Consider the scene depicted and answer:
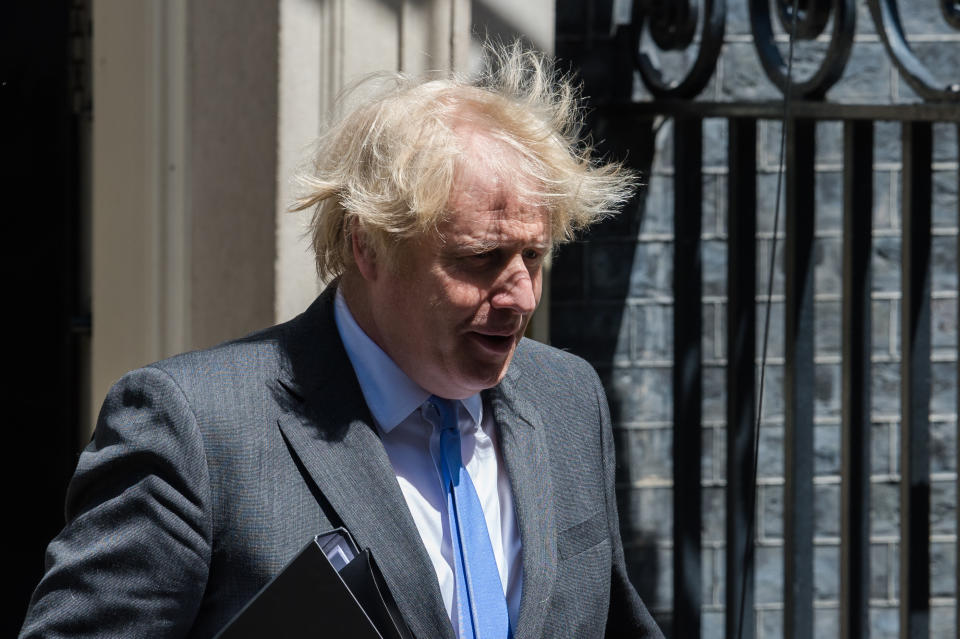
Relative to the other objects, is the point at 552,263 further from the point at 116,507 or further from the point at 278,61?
the point at 116,507

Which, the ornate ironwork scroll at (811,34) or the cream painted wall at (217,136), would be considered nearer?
the ornate ironwork scroll at (811,34)

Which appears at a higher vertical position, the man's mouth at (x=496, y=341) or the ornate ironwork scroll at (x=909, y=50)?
the ornate ironwork scroll at (x=909, y=50)

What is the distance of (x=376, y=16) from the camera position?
10.5ft

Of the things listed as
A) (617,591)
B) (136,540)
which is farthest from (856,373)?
(136,540)

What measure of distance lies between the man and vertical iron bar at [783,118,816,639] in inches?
46.7

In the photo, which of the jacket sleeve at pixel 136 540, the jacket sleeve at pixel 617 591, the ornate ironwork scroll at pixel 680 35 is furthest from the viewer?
the ornate ironwork scroll at pixel 680 35

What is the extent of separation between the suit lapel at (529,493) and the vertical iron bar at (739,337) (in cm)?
139

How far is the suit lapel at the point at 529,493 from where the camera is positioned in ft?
6.07

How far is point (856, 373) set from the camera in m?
3.04

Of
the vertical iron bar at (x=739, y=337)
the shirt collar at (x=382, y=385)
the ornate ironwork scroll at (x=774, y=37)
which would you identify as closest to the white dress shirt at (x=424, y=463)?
the shirt collar at (x=382, y=385)

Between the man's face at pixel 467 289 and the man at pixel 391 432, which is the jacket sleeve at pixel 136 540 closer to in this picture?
the man at pixel 391 432

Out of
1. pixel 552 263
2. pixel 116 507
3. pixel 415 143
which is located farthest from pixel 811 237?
pixel 116 507

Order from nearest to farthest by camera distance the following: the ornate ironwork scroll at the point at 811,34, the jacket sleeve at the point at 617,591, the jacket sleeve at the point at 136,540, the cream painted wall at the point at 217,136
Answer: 1. the jacket sleeve at the point at 136,540
2. the jacket sleeve at the point at 617,591
3. the ornate ironwork scroll at the point at 811,34
4. the cream painted wall at the point at 217,136

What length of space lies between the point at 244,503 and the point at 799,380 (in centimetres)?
173
